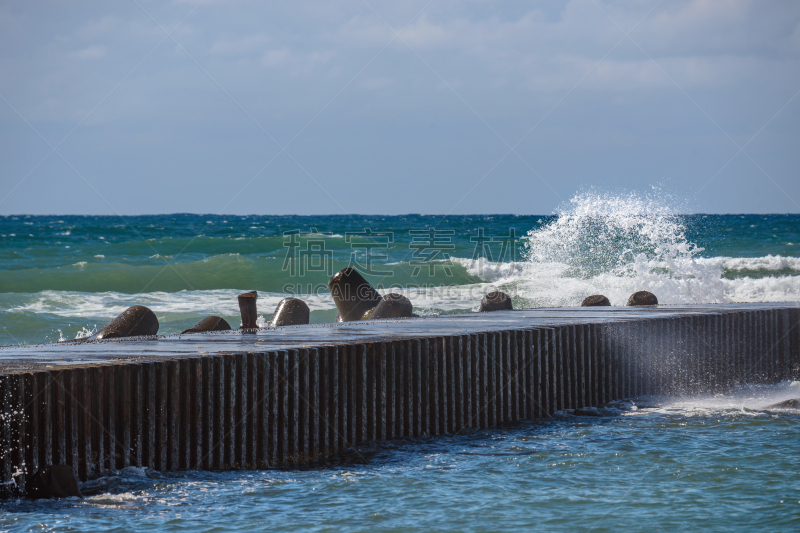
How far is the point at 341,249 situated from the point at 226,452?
113ft

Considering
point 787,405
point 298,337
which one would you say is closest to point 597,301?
point 787,405

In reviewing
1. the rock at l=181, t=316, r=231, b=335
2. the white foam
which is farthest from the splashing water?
the rock at l=181, t=316, r=231, b=335

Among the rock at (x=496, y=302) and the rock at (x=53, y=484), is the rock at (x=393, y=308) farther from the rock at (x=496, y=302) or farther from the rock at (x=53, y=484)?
the rock at (x=53, y=484)

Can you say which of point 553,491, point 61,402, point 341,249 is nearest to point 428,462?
point 553,491

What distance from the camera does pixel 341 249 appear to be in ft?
133

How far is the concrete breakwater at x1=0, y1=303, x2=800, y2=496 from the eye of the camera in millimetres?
5512

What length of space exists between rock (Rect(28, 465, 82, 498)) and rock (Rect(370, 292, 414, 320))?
23.0 feet

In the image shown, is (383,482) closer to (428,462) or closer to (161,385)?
(428,462)

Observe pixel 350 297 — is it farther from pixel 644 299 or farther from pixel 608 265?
pixel 608 265

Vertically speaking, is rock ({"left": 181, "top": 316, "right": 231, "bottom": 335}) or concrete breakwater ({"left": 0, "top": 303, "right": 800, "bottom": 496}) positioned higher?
rock ({"left": 181, "top": 316, "right": 231, "bottom": 335})

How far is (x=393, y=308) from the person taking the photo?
12016mm

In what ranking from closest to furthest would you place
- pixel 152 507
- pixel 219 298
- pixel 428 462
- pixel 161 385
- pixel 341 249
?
pixel 152 507
pixel 161 385
pixel 428 462
pixel 219 298
pixel 341 249

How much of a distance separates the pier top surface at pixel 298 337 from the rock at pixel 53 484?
0.69m

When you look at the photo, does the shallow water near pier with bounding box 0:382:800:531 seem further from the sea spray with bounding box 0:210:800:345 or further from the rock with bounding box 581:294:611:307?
the sea spray with bounding box 0:210:800:345
